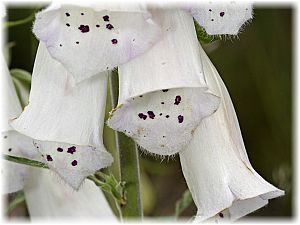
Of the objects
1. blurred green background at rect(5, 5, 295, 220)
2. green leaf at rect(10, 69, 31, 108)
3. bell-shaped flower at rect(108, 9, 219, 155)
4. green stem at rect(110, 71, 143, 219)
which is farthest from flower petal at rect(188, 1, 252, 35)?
blurred green background at rect(5, 5, 295, 220)

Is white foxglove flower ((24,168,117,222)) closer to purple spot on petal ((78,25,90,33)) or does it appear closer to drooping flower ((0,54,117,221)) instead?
drooping flower ((0,54,117,221))

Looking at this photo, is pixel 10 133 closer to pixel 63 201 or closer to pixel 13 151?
pixel 13 151

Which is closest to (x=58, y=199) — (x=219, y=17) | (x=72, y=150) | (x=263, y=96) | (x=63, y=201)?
(x=63, y=201)

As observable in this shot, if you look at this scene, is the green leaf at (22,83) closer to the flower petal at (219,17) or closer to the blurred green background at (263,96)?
the flower petal at (219,17)

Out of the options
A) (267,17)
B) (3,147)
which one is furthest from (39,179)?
(267,17)

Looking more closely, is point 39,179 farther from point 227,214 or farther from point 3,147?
point 227,214

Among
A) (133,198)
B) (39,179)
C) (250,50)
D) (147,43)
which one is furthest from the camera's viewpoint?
(250,50)
